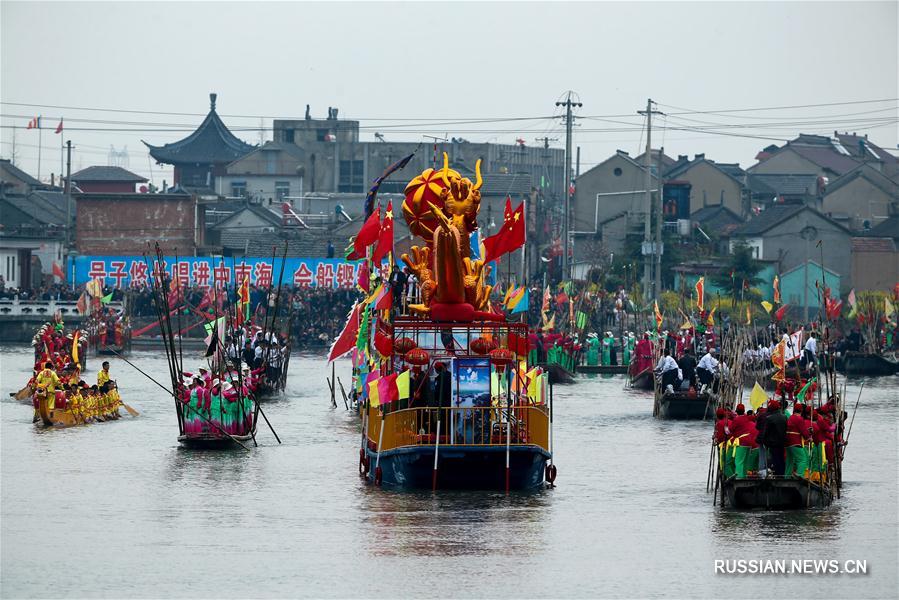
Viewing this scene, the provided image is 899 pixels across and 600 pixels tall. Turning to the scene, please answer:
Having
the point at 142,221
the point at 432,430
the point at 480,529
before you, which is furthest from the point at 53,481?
the point at 142,221

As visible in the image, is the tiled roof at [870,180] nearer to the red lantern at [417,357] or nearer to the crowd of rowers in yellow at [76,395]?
the crowd of rowers in yellow at [76,395]

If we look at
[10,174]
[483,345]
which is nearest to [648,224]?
[483,345]

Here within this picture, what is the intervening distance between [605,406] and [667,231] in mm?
48637

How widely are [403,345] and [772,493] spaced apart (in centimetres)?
700

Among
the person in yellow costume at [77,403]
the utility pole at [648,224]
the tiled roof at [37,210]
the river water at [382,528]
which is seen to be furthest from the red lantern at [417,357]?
the tiled roof at [37,210]

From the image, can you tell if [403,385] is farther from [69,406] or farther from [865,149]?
[865,149]

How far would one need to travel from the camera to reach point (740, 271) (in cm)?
8675

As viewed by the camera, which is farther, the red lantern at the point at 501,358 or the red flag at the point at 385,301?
the red flag at the point at 385,301

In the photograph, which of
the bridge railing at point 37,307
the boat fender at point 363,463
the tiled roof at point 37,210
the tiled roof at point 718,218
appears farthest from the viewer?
the tiled roof at point 718,218

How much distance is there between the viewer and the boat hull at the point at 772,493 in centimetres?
2875

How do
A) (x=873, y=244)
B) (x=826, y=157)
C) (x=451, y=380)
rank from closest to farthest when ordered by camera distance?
(x=451, y=380) → (x=873, y=244) → (x=826, y=157)

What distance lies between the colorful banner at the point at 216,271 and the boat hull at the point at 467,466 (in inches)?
2165

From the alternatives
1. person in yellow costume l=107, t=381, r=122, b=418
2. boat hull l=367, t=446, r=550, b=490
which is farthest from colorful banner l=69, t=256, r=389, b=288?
boat hull l=367, t=446, r=550, b=490

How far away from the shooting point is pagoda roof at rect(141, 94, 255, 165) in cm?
13300
